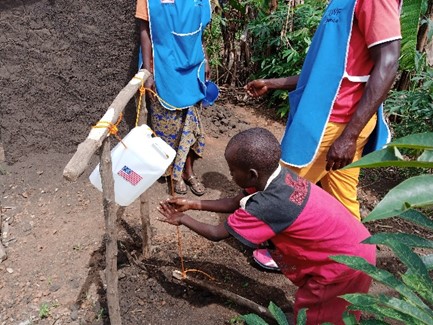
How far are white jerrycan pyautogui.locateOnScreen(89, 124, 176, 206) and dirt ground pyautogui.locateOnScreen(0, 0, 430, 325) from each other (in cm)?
72

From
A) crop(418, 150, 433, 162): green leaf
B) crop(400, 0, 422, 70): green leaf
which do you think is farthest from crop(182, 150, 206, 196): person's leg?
crop(418, 150, 433, 162): green leaf

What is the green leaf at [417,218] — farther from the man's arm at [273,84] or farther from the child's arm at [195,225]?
the man's arm at [273,84]

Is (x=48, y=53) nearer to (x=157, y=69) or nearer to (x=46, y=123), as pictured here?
(x=46, y=123)

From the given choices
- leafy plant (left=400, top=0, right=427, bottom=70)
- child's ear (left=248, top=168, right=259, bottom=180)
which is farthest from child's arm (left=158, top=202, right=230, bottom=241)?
leafy plant (left=400, top=0, right=427, bottom=70)

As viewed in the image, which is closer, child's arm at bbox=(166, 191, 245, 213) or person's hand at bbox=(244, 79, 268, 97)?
child's arm at bbox=(166, 191, 245, 213)

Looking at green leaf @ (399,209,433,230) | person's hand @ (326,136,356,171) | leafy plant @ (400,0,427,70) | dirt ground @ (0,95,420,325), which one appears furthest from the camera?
leafy plant @ (400,0,427,70)

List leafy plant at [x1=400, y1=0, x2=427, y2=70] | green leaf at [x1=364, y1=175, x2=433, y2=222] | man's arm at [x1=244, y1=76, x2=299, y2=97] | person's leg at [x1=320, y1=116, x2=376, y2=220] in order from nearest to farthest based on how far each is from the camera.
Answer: green leaf at [x1=364, y1=175, x2=433, y2=222], person's leg at [x1=320, y1=116, x2=376, y2=220], man's arm at [x1=244, y1=76, x2=299, y2=97], leafy plant at [x1=400, y1=0, x2=427, y2=70]

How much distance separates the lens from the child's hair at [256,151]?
1.63 metres

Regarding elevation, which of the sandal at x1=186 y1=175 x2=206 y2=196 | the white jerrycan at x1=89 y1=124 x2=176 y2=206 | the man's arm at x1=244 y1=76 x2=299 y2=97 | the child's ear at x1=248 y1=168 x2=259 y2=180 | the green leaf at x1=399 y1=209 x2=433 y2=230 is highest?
the green leaf at x1=399 y1=209 x2=433 y2=230

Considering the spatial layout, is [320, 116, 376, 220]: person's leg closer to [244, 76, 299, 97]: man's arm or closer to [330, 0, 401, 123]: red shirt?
[330, 0, 401, 123]: red shirt

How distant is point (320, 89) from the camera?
1.97m

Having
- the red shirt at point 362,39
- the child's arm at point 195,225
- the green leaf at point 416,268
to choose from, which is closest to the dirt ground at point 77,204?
the child's arm at point 195,225

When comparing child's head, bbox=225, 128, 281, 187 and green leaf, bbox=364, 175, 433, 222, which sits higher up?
green leaf, bbox=364, 175, 433, 222

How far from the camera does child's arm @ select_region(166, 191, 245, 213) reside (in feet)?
6.21
